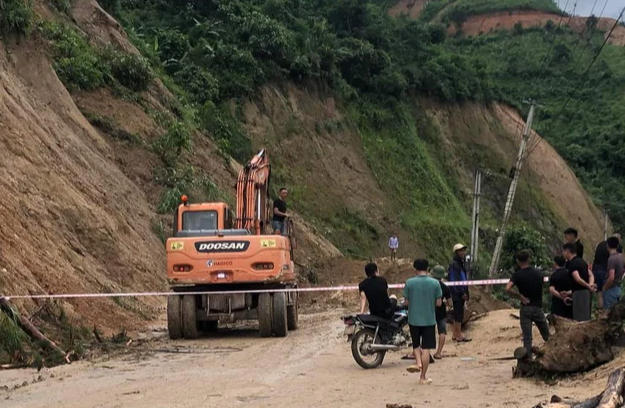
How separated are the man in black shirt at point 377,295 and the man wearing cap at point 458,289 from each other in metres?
2.44

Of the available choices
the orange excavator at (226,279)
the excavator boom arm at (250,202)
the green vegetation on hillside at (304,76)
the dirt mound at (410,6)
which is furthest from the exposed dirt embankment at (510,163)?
the dirt mound at (410,6)

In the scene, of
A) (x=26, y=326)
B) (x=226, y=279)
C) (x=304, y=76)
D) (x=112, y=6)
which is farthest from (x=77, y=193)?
(x=304, y=76)

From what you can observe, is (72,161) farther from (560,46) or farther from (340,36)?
(560,46)

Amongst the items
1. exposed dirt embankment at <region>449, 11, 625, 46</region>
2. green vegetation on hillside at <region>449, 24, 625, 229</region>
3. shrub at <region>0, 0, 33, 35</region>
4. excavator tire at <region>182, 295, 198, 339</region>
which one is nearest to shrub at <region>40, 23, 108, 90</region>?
shrub at <region>0, 0, 33, 35</region>

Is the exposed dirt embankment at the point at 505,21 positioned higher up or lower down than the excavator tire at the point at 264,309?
higher up

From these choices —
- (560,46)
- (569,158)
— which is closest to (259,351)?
(569,158)

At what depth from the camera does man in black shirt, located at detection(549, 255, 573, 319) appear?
504 inches

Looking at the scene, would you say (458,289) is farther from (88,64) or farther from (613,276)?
(88,64)

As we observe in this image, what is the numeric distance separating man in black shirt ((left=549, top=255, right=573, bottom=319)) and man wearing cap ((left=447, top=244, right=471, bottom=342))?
7.80 ft

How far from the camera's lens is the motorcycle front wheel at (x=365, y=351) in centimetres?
1263

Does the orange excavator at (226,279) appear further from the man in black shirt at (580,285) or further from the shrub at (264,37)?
the shrub at (264,37)

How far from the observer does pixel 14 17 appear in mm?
26938

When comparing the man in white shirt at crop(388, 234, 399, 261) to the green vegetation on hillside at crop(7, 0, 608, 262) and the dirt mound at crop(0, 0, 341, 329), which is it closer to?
the green vegetation on hillside at crop(7, 0, 608, 262)

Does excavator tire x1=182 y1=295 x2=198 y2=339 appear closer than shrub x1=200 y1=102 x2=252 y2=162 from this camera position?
Yes
